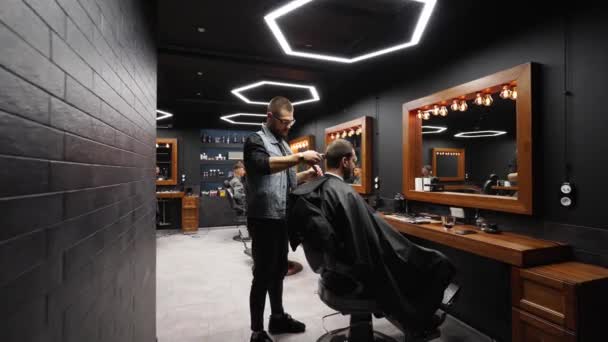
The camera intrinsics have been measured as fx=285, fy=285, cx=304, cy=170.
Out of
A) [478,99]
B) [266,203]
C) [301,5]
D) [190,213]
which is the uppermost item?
[301,5]

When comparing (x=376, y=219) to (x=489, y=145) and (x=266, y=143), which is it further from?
(x=489, y=145)

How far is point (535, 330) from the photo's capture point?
1640 millimetres

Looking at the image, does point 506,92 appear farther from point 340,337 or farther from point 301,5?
point 340,337

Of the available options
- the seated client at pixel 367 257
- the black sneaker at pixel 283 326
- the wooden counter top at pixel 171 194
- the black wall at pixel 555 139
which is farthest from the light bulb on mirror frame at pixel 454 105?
the wooden counter top at pixel 171 194

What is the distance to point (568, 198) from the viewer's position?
6.21 ft

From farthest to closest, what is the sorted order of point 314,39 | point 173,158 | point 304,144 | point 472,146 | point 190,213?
point 173,158 < point 190,213 < point 304,144 < point 472,146 < point 314,39

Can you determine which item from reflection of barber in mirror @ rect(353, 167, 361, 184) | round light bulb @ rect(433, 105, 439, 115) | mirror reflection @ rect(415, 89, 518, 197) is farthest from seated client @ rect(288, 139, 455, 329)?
reflection of barber in mirror @ rect(353, 167, 361, 184)

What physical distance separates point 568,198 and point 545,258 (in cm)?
44

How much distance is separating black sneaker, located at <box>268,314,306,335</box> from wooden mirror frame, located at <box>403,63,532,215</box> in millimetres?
1850

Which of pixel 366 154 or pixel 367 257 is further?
pixel 366 154

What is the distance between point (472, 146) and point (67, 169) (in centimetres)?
551

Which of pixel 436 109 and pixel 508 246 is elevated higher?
pixel 436 109

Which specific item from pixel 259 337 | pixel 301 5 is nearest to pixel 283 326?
pixel 259 337

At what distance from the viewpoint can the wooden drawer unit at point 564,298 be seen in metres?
1.47
